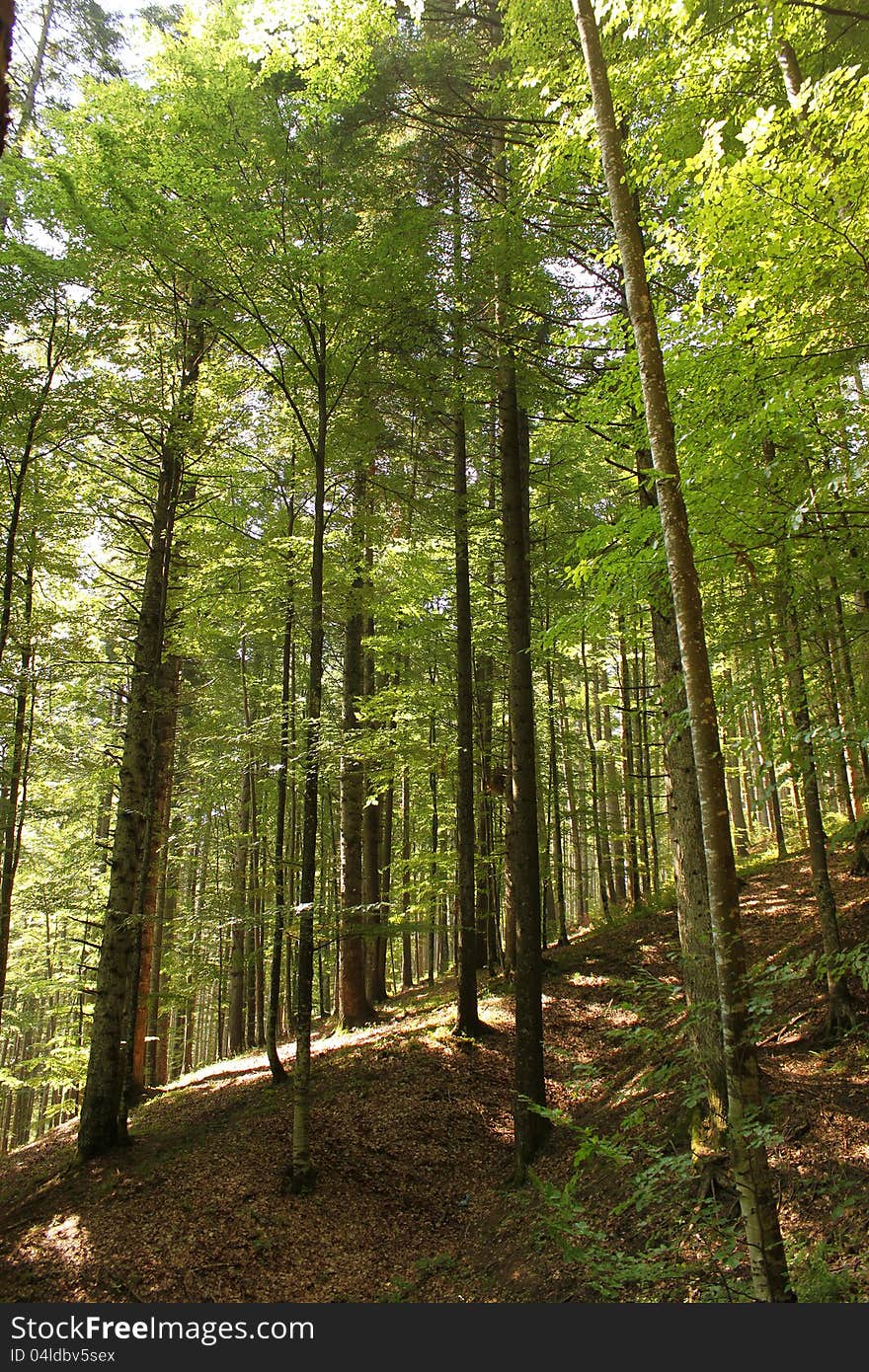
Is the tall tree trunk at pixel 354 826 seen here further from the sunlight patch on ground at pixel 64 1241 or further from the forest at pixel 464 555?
the sunlight patch on ground at pixel 64 1241

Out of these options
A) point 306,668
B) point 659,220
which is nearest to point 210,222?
point 659,220

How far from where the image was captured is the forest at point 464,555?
4723mm

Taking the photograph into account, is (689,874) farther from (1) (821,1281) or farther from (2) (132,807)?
(2) (132,807)

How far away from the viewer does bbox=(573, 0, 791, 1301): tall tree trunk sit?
10.8 feet

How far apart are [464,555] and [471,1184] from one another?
9.00m

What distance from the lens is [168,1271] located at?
6141mm

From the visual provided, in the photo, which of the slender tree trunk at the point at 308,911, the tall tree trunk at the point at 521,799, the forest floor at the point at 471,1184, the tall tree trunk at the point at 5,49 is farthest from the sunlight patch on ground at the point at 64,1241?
the tall tree trunk at the point at 5,49

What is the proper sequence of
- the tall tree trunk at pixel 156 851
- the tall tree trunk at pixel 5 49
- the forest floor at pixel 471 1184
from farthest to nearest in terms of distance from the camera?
the tall tree trunk at pixel 156 851 → the forest floor at pixel 471 1184 → the tall tree trunk at pixel 5 49

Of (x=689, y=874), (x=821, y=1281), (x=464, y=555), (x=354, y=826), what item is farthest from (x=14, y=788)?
(x=821, y=1281)

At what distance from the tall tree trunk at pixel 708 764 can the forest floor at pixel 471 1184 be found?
0.20 metres

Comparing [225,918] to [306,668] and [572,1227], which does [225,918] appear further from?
[306,668]

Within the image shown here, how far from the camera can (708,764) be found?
12.3ft

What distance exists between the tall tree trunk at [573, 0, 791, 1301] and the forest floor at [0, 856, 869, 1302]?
205 millimetres

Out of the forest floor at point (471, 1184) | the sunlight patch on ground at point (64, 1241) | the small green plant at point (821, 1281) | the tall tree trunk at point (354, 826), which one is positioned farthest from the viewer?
the tall tree trunk at point (354, 826)
